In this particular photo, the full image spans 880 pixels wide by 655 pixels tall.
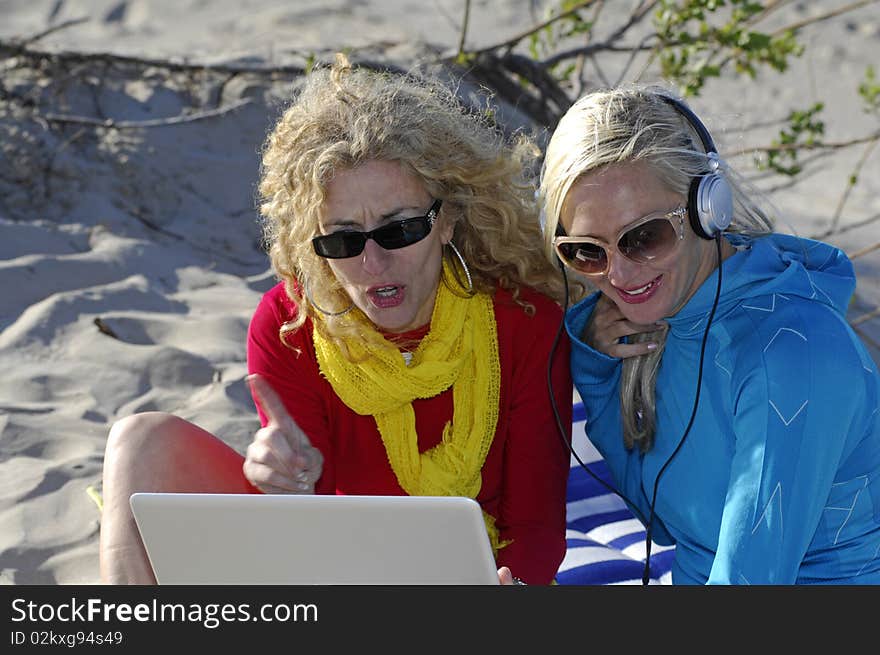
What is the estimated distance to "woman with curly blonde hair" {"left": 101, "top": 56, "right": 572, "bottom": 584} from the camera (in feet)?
7.75

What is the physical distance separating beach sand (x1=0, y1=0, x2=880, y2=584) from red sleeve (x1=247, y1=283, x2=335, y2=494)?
Answer: 0.69 meters

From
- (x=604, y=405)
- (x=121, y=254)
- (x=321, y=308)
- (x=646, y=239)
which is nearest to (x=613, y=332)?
(x=604, y=405)

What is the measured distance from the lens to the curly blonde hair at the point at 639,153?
2.09 meters

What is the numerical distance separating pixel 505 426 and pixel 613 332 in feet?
1.32

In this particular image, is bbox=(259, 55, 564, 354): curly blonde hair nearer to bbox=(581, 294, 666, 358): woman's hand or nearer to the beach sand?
bbox=(581, 294, 666, 358): woman's hand

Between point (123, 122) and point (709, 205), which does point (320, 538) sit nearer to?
point (709, 205)

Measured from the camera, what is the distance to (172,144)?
5.30m

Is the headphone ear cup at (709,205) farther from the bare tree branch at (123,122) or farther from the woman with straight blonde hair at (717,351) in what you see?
the bare tree branch at (123,122)

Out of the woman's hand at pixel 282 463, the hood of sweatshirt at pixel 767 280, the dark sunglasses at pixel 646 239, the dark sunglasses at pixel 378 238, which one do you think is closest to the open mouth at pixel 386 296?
the dark sunglasses at pixel 378 238

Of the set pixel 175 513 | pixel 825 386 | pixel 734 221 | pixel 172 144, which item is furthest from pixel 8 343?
pixel 825 386

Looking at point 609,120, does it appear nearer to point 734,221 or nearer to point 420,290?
point 734,221

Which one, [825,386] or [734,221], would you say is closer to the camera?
[825,386]

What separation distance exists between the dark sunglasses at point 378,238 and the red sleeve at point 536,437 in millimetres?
375
